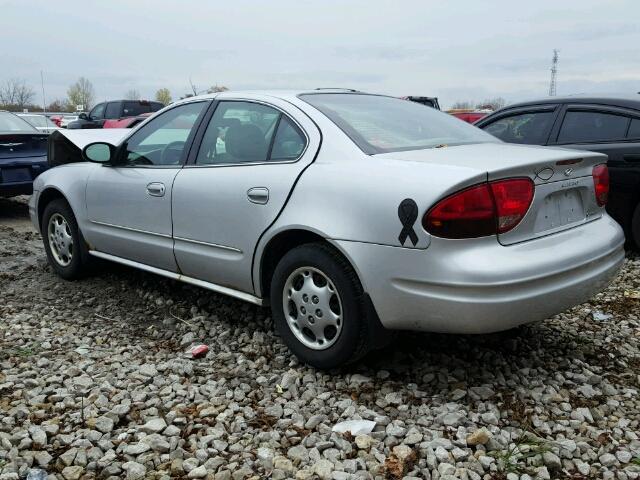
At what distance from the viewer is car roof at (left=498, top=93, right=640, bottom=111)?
566 cm

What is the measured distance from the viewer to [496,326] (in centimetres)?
279

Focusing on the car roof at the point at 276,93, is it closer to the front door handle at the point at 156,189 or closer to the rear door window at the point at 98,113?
the front door handle at the point at 156,189

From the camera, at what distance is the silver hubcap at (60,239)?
5.08m

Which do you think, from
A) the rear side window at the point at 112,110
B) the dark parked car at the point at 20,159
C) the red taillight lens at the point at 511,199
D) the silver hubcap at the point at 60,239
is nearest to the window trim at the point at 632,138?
the red taillight lens at the point at 511,199

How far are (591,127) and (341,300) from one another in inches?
156

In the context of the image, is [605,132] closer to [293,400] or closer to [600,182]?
[600,182]

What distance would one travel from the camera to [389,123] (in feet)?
11.7

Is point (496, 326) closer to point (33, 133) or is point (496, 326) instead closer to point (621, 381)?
point (621, 381)

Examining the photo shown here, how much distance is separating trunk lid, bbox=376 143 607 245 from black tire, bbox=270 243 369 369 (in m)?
0.60

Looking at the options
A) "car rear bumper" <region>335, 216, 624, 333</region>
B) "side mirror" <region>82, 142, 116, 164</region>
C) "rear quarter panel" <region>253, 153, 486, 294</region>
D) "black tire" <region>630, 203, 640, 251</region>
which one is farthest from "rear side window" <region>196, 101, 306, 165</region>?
"black tire" <region>630, 203, 640, 251</region>

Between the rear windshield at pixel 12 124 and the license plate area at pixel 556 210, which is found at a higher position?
the rear windshield at pixel 12 124

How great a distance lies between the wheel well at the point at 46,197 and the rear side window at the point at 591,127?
4677 mm

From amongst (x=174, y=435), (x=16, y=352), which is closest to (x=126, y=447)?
(x=174, y=435)

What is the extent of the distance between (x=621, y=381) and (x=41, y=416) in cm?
294
